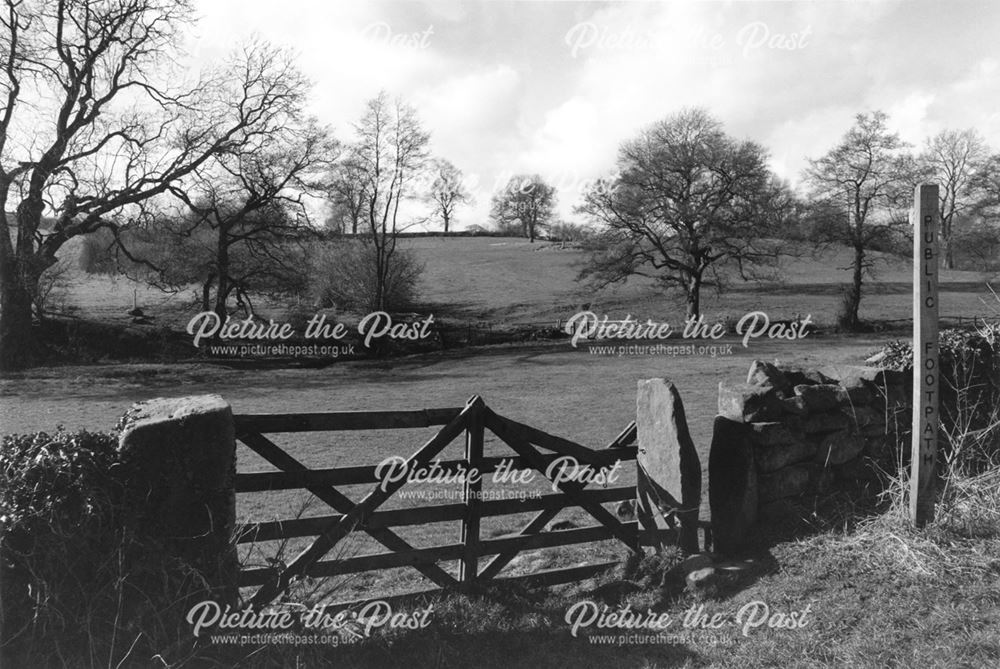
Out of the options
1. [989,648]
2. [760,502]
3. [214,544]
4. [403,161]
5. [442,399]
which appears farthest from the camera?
[403,161]

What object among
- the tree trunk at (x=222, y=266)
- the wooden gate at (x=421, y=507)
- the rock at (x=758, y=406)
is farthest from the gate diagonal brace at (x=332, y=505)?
the tree trunk at (x=222, y=266)

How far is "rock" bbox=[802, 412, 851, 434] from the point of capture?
22.1 feet

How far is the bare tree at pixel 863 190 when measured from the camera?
149ft

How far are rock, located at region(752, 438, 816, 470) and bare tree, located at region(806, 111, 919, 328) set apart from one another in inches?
1670

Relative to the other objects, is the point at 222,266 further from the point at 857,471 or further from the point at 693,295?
the point at 857,471

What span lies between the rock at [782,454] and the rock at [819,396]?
0.32 m

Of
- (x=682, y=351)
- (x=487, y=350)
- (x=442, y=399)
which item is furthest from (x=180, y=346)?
(x=682, y=351)

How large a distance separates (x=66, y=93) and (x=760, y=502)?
31.2 meters

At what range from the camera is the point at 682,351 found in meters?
33.3

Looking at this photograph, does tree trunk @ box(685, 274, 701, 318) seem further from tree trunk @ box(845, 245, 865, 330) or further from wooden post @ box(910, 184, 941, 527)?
wooden post @ box(910, 184, 941, 527)

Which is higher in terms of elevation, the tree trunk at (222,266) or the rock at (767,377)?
the tree trunk at (222,266)

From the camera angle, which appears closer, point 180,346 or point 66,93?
point 66,93

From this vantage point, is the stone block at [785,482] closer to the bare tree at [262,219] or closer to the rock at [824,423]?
the rock at [824,423]

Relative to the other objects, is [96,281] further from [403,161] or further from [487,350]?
[487,350]
